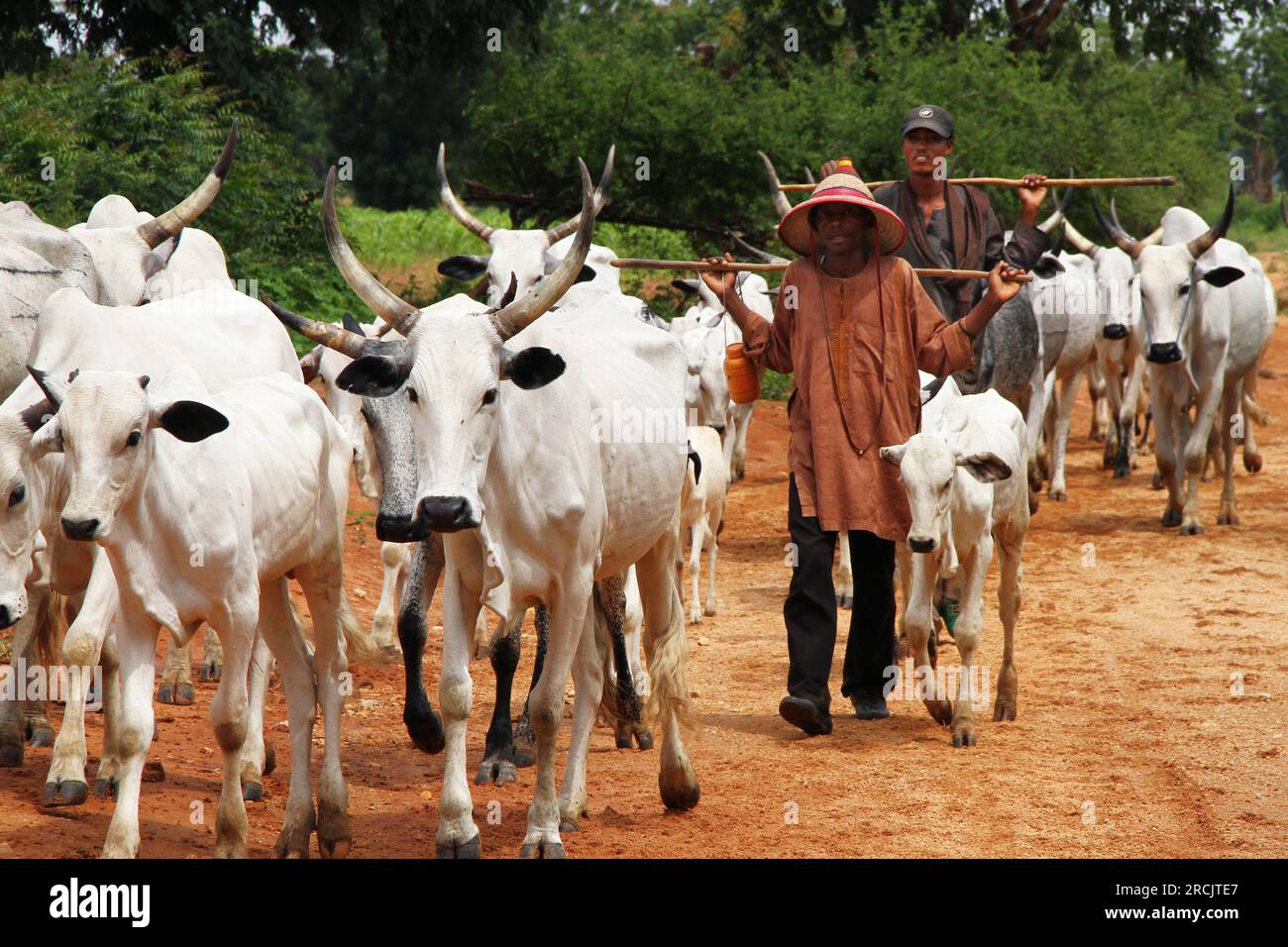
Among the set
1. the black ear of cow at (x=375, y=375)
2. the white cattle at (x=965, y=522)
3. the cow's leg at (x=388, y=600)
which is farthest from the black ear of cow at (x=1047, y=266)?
the black ear of cow at (x=375, y=375)

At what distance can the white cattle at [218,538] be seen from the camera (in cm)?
489

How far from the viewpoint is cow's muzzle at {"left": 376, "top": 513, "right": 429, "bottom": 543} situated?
5.23 meters

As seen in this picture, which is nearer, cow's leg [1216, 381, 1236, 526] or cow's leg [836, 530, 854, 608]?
cow's leg [836, 530, 854, 608]

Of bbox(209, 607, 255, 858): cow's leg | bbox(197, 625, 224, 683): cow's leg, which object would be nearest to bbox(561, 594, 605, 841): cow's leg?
bbox(209, 607, 255, 858): cow's leg

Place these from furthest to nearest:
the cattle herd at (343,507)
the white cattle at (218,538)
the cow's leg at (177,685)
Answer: the cow's leg at (177,685)
the cattle herd at (343,507)
the white cattle at (218,538)

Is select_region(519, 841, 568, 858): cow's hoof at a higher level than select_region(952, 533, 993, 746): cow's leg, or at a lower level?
lower

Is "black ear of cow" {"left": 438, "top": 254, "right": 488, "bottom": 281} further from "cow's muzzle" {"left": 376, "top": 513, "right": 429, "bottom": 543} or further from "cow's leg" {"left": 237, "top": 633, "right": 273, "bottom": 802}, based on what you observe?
"cow's muzzle" {"left": 376, "top": 513, "right": 429, "bottom": 543}

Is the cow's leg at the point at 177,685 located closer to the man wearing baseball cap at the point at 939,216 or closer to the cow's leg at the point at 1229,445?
the man wearing baseball cap at the point at 939,216

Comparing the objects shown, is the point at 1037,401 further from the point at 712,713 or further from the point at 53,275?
the point at 53,275

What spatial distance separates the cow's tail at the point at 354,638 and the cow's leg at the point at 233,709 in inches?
31.2

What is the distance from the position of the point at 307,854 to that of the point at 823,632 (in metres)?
2.55

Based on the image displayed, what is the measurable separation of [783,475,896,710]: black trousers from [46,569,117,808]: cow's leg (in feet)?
9.28

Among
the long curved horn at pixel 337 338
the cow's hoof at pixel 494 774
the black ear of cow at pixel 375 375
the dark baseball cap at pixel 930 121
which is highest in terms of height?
→ the dark baseball cap at pixel 930 121

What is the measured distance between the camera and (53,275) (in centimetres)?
729
